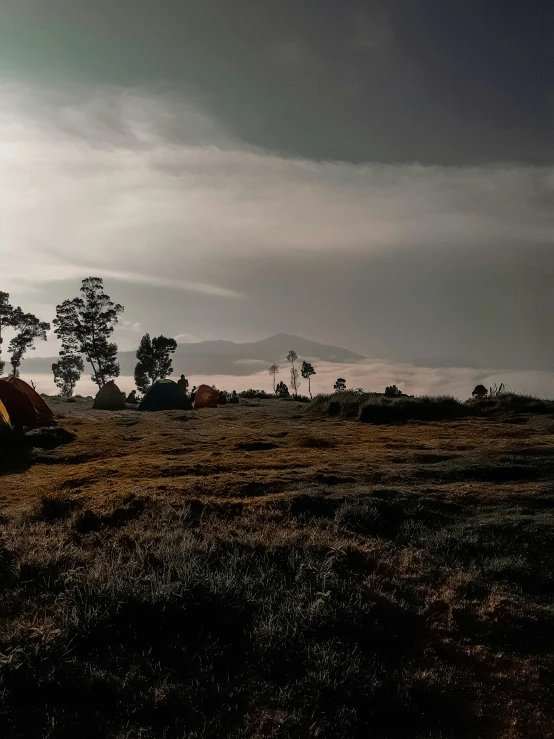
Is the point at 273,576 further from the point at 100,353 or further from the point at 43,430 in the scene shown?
the point at 100,353

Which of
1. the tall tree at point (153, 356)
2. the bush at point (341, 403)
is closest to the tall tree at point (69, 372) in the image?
the tall tree at point (153, 356)

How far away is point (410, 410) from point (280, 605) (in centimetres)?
2022

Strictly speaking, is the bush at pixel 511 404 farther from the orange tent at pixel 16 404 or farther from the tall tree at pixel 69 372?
the tall tree at pixel 69 372

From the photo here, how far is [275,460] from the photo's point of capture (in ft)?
44.4

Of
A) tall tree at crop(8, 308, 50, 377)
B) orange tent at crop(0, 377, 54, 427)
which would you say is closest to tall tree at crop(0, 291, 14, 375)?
tall tree at crop(8, 308, 50, 377)

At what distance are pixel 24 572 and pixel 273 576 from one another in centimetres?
287

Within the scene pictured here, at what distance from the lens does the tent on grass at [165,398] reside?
3312 centimetres

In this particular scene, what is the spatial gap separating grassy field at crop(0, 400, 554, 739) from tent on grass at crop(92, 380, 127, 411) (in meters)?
24.7

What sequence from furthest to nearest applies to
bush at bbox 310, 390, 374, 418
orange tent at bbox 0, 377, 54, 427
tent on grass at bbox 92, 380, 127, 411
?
tent on grass at bbox 92, 380, 127, 411 < bush at bbox 310, 390, 374, 418 < orange tent at bbox 0, 377, 54, 427

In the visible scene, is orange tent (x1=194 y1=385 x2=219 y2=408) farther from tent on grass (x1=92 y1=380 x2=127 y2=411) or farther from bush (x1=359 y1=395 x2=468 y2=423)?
bush (x1=359 y1=395 x2=468 y2=423)

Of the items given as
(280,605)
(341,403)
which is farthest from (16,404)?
(280,605)

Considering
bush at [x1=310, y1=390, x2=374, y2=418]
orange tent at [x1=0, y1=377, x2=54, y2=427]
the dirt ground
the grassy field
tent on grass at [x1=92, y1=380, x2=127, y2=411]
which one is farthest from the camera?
tent on grass at [x1=92, y1=380, x2=127, y2=411]

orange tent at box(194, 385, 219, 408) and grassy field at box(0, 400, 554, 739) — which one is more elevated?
orange tent at box(194, 385, 219, 408)

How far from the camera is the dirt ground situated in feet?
33.9
